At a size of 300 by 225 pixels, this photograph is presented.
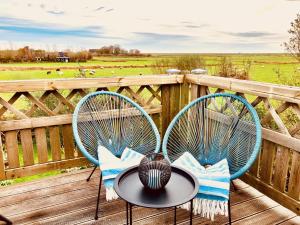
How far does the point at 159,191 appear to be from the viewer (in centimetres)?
142

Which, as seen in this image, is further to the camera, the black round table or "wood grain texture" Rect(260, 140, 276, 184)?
"wood grain texture" Rect(260, 140, 276, 184)

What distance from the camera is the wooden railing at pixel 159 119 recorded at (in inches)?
75.3

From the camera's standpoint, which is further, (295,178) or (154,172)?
(295,178)

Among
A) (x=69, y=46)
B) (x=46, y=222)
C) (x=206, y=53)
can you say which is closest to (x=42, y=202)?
(x=46, y=222)

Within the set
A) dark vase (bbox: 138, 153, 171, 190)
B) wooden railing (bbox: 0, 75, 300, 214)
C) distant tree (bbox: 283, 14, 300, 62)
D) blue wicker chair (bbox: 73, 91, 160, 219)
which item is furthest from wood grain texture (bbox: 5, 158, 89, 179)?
distant tree (bbox: 283, 14, 300, 62)

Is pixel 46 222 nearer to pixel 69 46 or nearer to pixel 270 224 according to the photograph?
pixel 270 224

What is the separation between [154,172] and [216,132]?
101cm

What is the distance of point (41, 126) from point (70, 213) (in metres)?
0.83

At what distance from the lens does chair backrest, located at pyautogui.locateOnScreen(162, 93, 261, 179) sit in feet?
6.47

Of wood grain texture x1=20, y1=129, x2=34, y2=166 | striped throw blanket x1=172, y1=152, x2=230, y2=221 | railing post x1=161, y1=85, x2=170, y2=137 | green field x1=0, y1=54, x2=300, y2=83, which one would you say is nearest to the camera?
striped throw blanket x1=172, y1=152, x2=230, y2=221

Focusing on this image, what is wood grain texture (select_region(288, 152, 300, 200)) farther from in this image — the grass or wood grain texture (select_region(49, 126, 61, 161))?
the grass

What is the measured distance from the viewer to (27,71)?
3.37m

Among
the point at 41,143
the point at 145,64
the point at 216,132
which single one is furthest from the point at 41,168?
the point at 145,64

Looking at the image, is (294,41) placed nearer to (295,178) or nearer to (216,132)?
(216,132)
